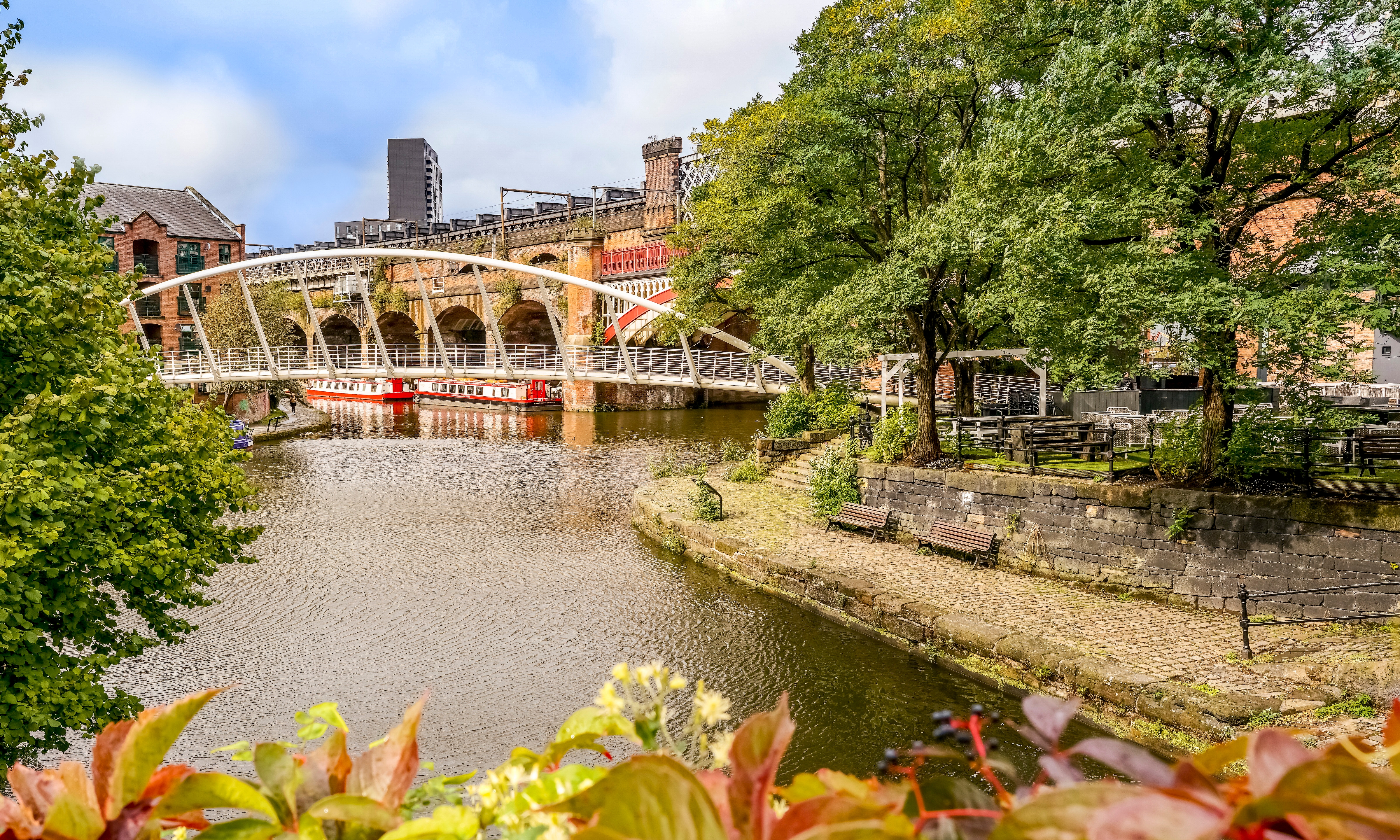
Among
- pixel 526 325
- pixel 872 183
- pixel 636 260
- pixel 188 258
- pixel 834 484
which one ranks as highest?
pixel 188 258

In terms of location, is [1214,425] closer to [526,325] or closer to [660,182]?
[660,182]

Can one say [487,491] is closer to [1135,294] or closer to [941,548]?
[941,548]

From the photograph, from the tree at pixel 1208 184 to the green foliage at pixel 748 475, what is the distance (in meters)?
9.67

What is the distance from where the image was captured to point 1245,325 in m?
10.1

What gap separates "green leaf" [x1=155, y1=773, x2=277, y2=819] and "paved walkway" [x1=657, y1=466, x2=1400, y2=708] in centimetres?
855

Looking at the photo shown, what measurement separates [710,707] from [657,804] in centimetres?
48

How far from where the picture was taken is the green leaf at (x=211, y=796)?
4.39 ft

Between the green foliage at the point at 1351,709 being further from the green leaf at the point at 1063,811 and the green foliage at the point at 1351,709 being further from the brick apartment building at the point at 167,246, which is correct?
the brick apartment building at the point at 167,246

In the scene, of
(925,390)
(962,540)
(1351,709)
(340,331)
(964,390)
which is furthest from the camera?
(340,331)

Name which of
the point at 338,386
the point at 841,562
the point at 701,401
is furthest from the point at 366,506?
the point at 338,386

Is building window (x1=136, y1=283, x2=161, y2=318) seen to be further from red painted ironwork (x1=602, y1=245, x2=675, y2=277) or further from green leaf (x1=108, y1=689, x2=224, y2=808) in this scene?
green leaf (x1=108, y1=689, x2=224, y2=808)

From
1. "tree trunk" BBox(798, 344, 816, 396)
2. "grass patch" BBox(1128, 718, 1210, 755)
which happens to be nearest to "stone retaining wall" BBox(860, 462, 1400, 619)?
"grass patch" BBox(1128, 718, 1210, 755)

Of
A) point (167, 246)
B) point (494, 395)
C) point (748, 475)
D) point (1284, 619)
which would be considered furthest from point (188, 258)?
point (1284, 619)

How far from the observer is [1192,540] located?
35.9 ft
